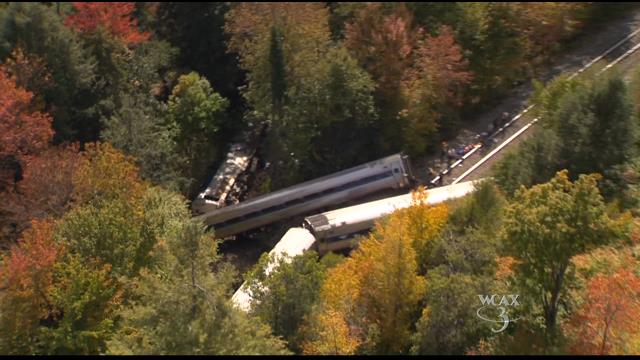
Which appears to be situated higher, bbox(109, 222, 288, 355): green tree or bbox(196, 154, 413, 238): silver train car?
bbox(109, 222, 288, 355): green tree

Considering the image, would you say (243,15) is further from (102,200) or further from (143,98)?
(102,200)

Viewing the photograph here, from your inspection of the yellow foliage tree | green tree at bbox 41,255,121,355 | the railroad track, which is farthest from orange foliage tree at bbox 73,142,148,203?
the railroad track

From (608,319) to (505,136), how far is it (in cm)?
1878

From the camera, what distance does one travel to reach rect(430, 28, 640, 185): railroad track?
32.5 metres

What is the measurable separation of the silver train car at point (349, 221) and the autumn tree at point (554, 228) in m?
11.5

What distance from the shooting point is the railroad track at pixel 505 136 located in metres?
32.5

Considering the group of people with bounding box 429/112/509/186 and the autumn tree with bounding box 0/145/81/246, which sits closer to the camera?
the autumn tree with bounding box 0/145/81/246

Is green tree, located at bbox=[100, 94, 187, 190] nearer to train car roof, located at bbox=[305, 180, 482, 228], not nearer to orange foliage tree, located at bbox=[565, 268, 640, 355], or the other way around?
train car roof, located at bbox=[305, 180, 482, 228]

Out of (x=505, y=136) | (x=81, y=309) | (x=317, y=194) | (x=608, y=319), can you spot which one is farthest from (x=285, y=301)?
(x=505, y=136)

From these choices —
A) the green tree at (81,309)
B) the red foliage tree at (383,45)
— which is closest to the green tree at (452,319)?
the green tree at (81,309)

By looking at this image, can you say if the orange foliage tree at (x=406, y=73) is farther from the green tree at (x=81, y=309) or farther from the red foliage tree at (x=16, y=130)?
the green tree at (x=81, y=309)

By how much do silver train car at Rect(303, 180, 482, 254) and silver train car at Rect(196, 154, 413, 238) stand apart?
7.27 feet

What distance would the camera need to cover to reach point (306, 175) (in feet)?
110

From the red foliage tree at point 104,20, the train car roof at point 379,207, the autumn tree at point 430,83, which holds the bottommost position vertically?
the train car roof at point 379,207
